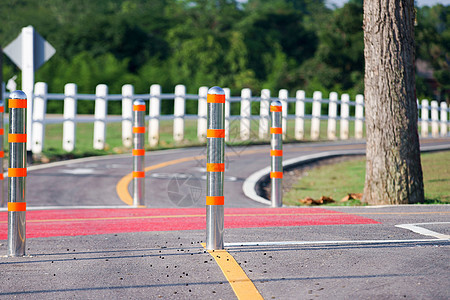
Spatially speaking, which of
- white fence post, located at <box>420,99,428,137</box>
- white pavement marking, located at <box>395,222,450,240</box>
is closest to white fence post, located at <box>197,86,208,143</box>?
white fence post, located at <box>420,99,428,137</box>

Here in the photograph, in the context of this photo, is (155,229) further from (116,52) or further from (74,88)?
(116,52)

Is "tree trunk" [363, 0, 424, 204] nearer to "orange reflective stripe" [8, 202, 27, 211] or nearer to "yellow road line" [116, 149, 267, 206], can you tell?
"yellow road line" [116, 149, 267, 206]

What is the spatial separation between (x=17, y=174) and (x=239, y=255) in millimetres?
1786

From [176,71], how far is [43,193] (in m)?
44.5

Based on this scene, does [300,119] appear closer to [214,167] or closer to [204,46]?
[214,167]

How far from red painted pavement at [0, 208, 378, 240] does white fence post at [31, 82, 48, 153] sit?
7.62m

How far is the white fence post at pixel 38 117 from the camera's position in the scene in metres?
16.1

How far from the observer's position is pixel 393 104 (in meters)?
9.52

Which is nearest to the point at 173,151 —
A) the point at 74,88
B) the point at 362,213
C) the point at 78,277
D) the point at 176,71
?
the point at 74,88

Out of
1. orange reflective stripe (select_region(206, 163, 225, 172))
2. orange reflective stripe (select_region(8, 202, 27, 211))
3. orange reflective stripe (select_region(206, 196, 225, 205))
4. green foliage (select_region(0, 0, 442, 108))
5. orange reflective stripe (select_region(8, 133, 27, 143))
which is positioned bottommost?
orange reflective stripe (select_region(8, 202, 27, 211))

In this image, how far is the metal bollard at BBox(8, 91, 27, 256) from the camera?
5.55 meters

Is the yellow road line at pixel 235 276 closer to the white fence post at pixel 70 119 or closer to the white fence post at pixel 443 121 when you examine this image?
the white fence post at pixel 70 119

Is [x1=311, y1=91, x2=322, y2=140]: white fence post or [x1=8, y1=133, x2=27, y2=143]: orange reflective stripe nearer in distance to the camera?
[x1=8, y1=133, x2=27, y2=143]: orange reflective stripe

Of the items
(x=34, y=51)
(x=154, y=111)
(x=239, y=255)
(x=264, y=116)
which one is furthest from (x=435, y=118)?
(x=239, y=255)
